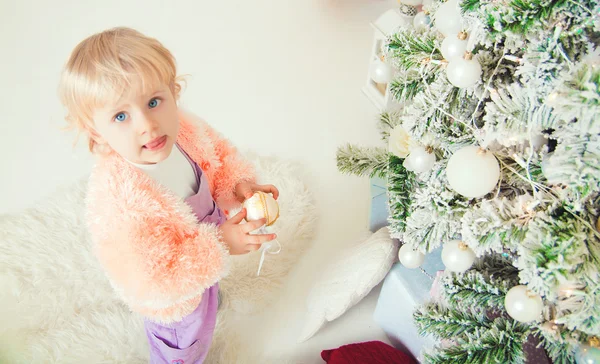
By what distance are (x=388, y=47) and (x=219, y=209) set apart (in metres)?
0.52

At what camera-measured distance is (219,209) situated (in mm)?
1048

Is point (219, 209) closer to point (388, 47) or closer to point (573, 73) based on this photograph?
point (388, 47)

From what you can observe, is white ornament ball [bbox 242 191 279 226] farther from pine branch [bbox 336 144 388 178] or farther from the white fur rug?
the white fur rug

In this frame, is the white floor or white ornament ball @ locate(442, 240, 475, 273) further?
the white floor

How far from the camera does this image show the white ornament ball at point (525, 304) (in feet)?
1.96

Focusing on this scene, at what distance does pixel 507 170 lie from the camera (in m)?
0.66

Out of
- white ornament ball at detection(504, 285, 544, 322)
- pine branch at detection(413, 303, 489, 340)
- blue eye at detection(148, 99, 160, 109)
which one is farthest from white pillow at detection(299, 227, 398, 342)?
blue eye at detection(148, 99, 160, 109)

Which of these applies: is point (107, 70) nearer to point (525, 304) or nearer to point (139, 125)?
point (139, 125)

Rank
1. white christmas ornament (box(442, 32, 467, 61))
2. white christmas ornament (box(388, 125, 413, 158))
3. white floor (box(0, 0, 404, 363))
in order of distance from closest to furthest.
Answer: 1. white christmas ornament (box(442, 32, 467, 61))
2. white christmas ornament (box(388, 125, 413, 158))
3. white floor (box(0, 0, 404, 363))

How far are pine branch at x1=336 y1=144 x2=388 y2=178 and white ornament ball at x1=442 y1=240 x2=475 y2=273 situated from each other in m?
0.39

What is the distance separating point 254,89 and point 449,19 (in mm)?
1253

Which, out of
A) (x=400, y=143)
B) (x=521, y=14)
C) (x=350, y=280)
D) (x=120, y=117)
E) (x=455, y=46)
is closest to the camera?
(x=521, y=14)

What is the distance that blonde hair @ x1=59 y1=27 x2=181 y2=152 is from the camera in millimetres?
724

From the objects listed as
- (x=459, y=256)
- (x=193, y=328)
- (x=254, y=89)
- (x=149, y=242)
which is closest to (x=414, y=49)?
(x=459, y=256)
